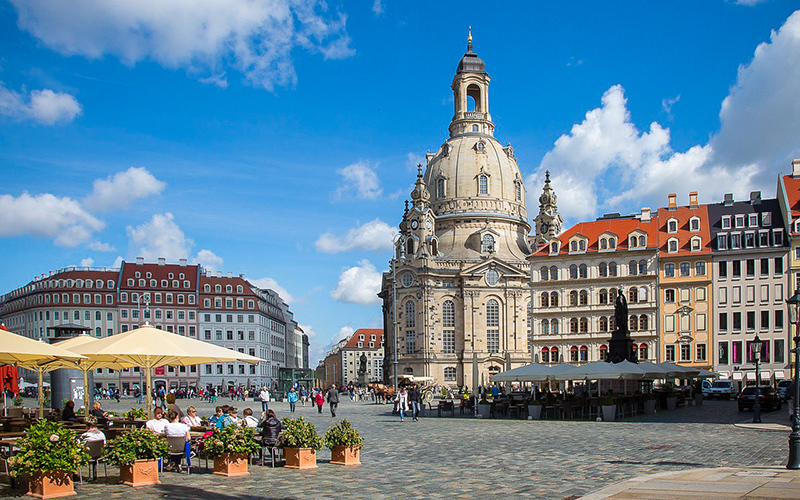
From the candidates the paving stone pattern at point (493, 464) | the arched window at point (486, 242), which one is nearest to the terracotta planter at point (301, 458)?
the paving stone pattern at point (493, 464)

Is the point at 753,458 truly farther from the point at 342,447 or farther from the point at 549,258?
the point at 549,258

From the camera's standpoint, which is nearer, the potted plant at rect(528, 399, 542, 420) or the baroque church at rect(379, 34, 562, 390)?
the potted plant at rect(528, 399, 542, 420)

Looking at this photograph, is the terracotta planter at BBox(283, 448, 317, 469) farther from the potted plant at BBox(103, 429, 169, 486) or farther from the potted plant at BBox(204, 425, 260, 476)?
the potted plant at BBox(103, 429, 169, 486)

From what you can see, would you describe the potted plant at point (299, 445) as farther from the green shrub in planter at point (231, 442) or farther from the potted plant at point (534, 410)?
the potted plant at point (534, 410)

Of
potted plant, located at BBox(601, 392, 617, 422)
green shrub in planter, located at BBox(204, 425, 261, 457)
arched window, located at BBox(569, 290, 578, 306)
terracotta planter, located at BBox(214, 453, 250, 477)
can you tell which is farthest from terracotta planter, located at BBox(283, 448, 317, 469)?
arched window, located at BBox(569, 290, 578, 306)

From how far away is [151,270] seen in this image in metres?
113

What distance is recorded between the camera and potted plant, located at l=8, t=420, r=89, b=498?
1473cm

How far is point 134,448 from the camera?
16375mm

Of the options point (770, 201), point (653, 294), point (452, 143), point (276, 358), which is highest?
point (452, 143)

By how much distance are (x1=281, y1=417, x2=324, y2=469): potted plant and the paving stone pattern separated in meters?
0.36

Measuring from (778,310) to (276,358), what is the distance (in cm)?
8403

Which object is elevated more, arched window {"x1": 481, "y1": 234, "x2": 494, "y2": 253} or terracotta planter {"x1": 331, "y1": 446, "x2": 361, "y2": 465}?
arched window {"x1": 481, "y1": 234, "x2": 494, "y2": 253}

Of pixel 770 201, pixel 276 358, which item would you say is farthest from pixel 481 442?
pixel 276 358

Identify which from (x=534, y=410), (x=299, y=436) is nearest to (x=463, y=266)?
(x=534, y=410)
